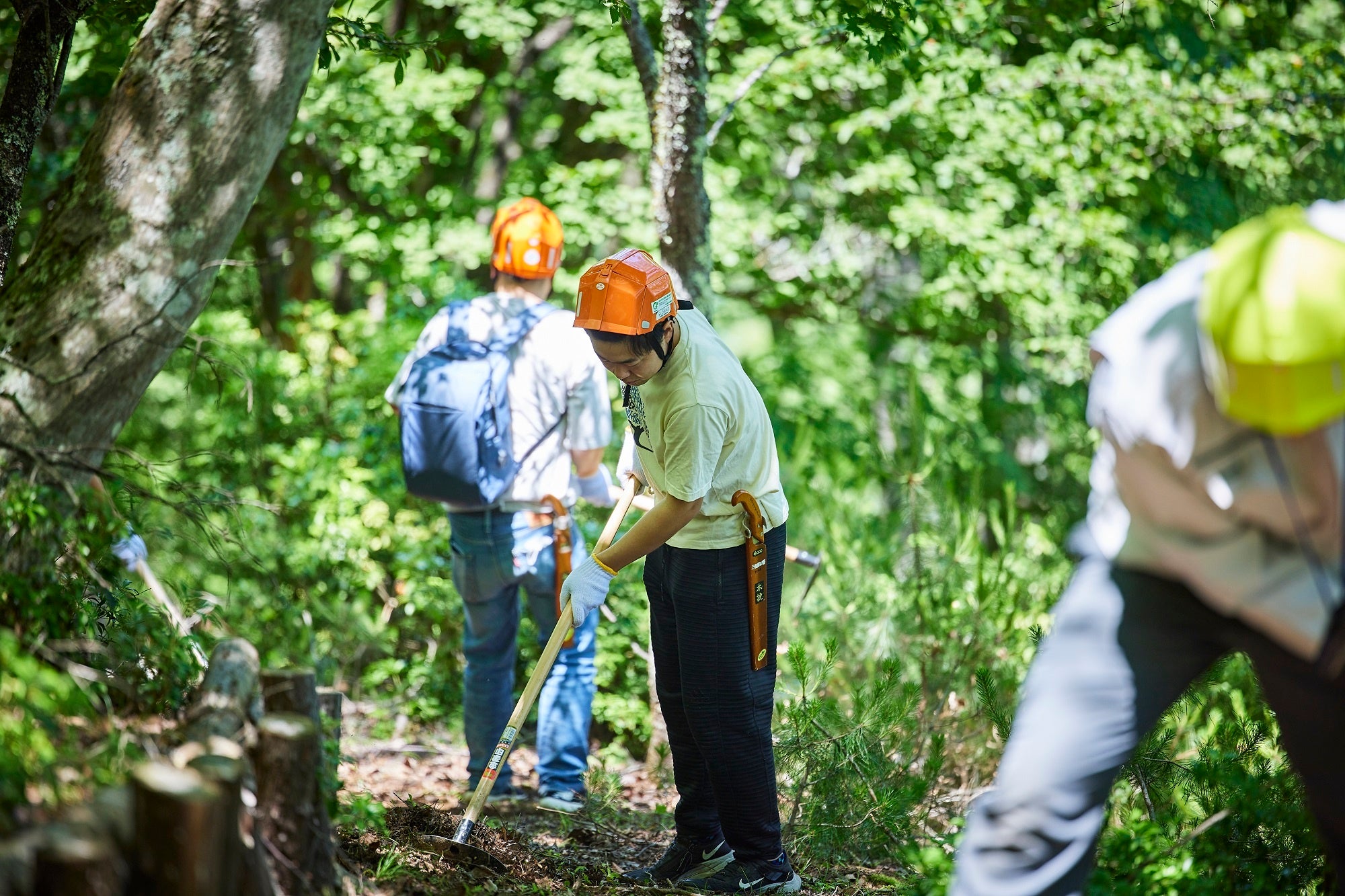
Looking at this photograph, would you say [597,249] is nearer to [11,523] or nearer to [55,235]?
[55,235]

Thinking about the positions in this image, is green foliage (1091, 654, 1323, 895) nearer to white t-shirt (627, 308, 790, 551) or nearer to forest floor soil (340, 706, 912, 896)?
forest floor soil (340, 706, 912, 896)

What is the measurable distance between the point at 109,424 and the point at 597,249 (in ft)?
17.8

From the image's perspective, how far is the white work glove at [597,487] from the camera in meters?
3.77

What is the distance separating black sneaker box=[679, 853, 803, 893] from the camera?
9.37 feet

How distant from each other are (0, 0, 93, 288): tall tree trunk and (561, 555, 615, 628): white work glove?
171 cm

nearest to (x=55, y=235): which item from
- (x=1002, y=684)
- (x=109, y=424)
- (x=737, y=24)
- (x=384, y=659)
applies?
(x=109, y=424)

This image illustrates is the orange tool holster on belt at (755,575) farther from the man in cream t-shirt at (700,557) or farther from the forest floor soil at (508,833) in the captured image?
the forest floor soil at (508,833)

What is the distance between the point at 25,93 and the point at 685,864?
275 centimetres

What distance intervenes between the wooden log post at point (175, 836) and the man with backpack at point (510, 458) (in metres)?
1.90

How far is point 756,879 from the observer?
287 centimetres

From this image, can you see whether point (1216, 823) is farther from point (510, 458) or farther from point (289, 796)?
point (510, 458)

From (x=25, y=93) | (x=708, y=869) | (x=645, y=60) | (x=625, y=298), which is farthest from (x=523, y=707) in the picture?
(x=645, y=60)

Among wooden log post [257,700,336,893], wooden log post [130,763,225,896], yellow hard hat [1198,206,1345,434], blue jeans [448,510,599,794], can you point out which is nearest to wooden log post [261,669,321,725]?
wooden log post [257,700,336,893]

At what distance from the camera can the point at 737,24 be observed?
246 inches
